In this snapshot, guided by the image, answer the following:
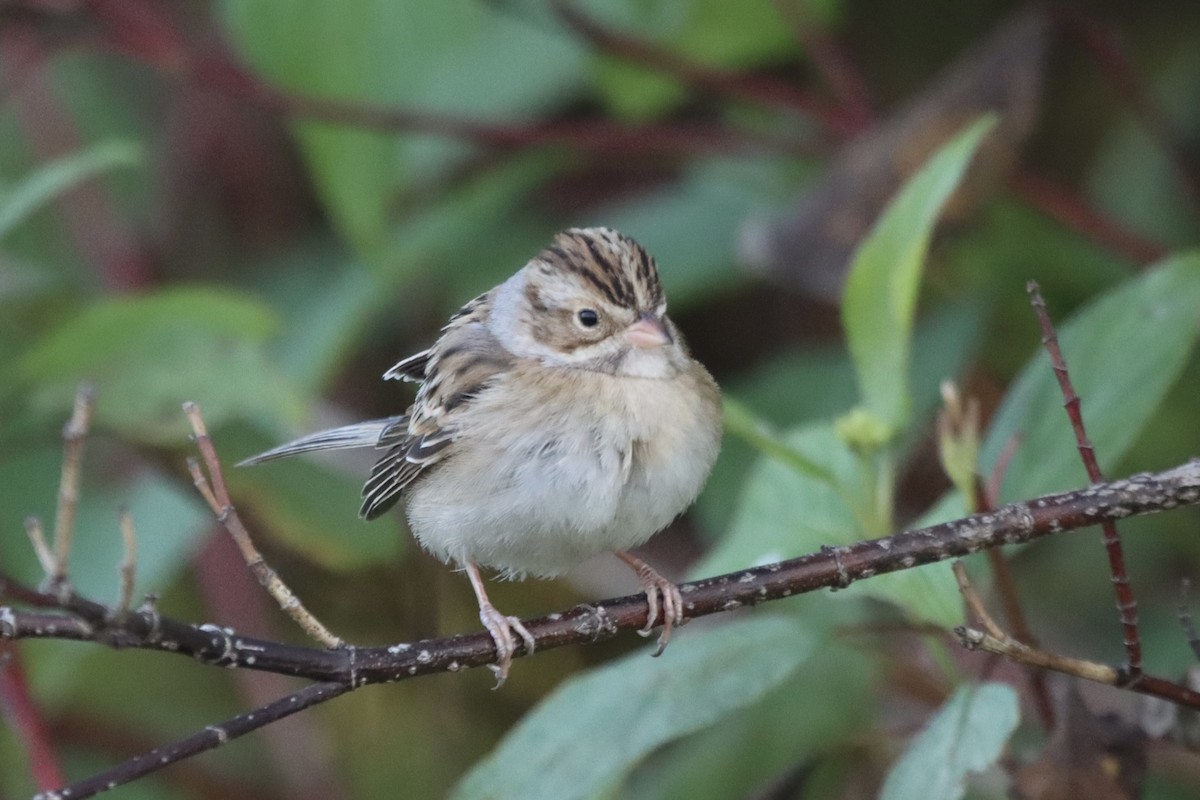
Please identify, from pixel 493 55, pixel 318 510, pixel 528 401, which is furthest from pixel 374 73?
pixel 528 401

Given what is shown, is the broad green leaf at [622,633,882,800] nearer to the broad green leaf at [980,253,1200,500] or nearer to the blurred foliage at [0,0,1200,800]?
the blurred foliage at [0,0,1200,800]

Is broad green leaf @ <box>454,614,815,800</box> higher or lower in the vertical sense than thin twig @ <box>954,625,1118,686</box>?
higher

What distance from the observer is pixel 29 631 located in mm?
1542

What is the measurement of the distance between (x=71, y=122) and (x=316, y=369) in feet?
6.29

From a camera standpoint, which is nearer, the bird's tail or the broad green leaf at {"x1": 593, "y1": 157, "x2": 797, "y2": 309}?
the bird's tail

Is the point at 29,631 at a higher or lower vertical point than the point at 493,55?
lower

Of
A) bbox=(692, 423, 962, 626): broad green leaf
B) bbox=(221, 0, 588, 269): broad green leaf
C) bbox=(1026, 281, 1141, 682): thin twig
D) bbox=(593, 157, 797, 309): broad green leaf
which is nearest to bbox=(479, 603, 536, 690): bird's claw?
bbox=(692, 423, 962, 626): broad green leaf

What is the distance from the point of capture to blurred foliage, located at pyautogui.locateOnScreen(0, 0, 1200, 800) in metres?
2.52

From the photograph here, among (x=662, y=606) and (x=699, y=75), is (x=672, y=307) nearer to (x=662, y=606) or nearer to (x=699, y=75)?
(x=699, y=75)

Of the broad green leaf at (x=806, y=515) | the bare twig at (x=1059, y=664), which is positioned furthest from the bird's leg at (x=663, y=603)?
the bare twig at (x=1059, y=664)

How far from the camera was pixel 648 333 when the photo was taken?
2.77 metres

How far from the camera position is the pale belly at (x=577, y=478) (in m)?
2.52

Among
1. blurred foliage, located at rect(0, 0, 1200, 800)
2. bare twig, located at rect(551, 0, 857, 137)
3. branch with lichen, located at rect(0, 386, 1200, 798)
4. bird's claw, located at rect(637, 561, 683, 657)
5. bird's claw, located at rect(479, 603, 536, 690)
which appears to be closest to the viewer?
branch with lichen, located at rect(0, 386, 1200, 798)

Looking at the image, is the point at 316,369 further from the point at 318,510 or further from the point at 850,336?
the point at 850,336
